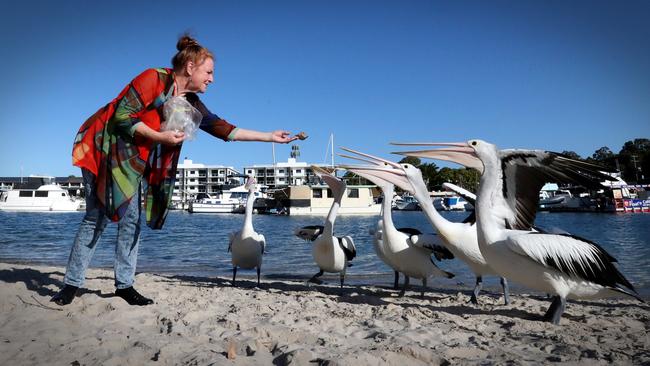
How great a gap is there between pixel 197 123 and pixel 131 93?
51cm

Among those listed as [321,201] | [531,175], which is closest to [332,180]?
[531,175]

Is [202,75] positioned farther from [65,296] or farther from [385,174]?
[385,174]

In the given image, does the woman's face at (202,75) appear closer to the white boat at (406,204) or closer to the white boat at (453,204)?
the white boat at (453,204)

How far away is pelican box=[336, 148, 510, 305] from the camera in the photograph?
4.30 m

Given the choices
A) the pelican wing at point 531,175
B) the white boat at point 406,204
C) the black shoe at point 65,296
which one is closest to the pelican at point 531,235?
the pelican wing at point 531,175

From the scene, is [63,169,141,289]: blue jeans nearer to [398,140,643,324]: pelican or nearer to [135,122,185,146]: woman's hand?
[135,122,185,146]: woman's hand

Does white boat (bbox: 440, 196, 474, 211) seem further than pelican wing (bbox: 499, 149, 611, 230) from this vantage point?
Yes

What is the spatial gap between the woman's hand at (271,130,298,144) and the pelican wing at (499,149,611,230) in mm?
1847

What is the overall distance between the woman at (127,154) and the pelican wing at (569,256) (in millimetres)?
2627

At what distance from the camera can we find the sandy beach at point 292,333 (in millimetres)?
2314

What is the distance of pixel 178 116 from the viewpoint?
129 inches

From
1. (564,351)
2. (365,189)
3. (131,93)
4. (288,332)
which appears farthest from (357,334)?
(365,189)

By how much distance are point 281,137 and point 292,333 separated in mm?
1782

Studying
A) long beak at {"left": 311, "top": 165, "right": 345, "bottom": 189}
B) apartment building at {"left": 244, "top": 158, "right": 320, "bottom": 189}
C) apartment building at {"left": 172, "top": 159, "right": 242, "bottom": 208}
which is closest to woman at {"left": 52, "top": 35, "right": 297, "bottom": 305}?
long beak at {"left": 311, "top": 165, "right": 345, "bottom": 189}
